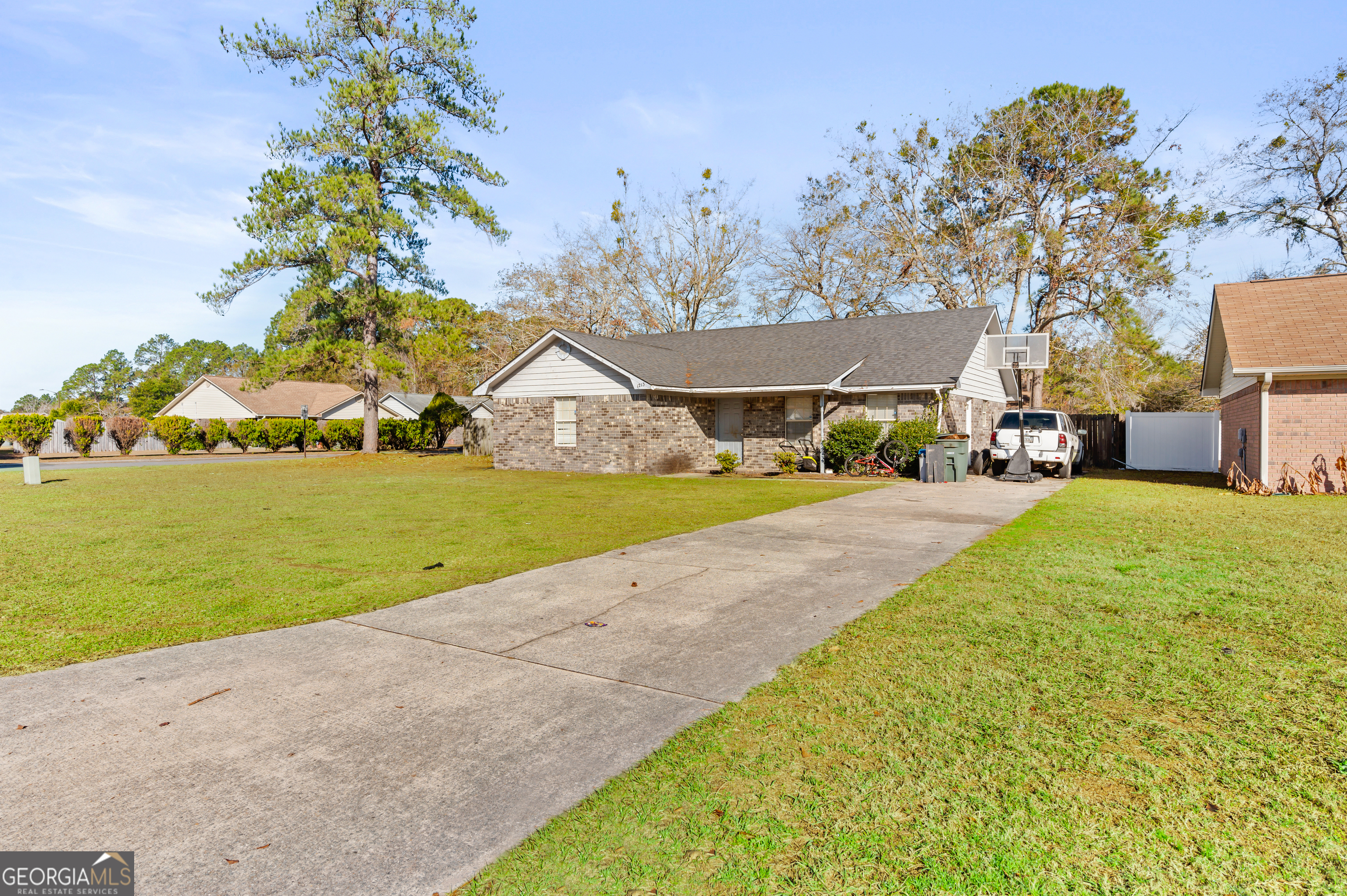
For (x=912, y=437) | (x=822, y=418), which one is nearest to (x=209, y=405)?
(x=822, y=418)

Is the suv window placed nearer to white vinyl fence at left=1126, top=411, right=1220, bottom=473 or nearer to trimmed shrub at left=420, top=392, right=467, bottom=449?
A: white vinyl fence at left=1126, top=411, right=1220, bottom=473

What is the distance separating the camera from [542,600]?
6039 mm

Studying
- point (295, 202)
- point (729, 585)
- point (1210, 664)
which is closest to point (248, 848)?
point (729, 585)

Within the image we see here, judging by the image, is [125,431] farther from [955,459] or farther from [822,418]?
[955,459]

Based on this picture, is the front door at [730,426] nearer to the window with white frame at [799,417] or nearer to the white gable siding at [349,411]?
the window with white frame at [799,417]

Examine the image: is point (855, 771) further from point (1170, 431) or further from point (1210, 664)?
point (1170, 431)

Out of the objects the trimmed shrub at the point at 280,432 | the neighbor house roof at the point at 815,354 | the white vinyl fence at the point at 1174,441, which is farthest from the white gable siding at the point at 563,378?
the trimmed shrub at the point at 280,432

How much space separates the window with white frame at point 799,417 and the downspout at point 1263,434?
10458mm

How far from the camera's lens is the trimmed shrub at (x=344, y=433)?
40.7 m

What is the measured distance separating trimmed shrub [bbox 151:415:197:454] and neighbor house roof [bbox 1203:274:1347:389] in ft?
154

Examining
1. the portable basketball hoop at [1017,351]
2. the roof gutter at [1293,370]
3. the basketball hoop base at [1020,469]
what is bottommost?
the basketball hoop base at [1020,469]

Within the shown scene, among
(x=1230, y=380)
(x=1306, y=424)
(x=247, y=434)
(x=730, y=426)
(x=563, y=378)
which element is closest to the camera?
(x=1306, y=424)

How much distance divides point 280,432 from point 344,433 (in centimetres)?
352

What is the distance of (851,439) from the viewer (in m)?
19.0
